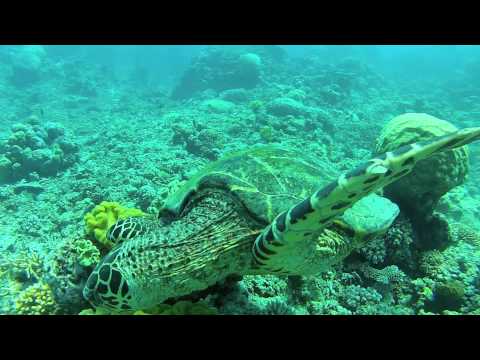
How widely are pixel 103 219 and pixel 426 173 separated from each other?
4.25 meters

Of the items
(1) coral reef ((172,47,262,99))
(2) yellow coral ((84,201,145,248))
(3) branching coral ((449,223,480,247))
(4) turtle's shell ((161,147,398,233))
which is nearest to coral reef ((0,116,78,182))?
(2) yellow coral ((84,201,145,248))

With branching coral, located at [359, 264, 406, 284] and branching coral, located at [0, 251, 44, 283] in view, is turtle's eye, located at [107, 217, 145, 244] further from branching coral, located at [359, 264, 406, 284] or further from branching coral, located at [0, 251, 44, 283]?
branching coral, located at [359, 264, 406, 284]

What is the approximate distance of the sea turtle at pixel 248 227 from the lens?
187cm

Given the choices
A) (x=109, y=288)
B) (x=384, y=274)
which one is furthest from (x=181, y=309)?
(x=384, y=274)

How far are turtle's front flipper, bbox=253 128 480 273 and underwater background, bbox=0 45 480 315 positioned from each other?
0.93m

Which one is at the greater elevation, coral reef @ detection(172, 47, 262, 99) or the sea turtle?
the sea turtle

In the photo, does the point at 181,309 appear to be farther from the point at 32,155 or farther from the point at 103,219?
the point at 32,155

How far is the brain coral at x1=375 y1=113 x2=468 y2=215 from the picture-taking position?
14.6ft

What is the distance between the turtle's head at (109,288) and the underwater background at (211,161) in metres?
0.31

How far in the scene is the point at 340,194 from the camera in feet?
6.02

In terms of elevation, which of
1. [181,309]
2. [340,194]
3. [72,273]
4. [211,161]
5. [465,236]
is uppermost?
[340,194]

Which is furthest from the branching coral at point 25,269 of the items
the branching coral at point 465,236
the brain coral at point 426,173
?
the branching coral at point 465,236
